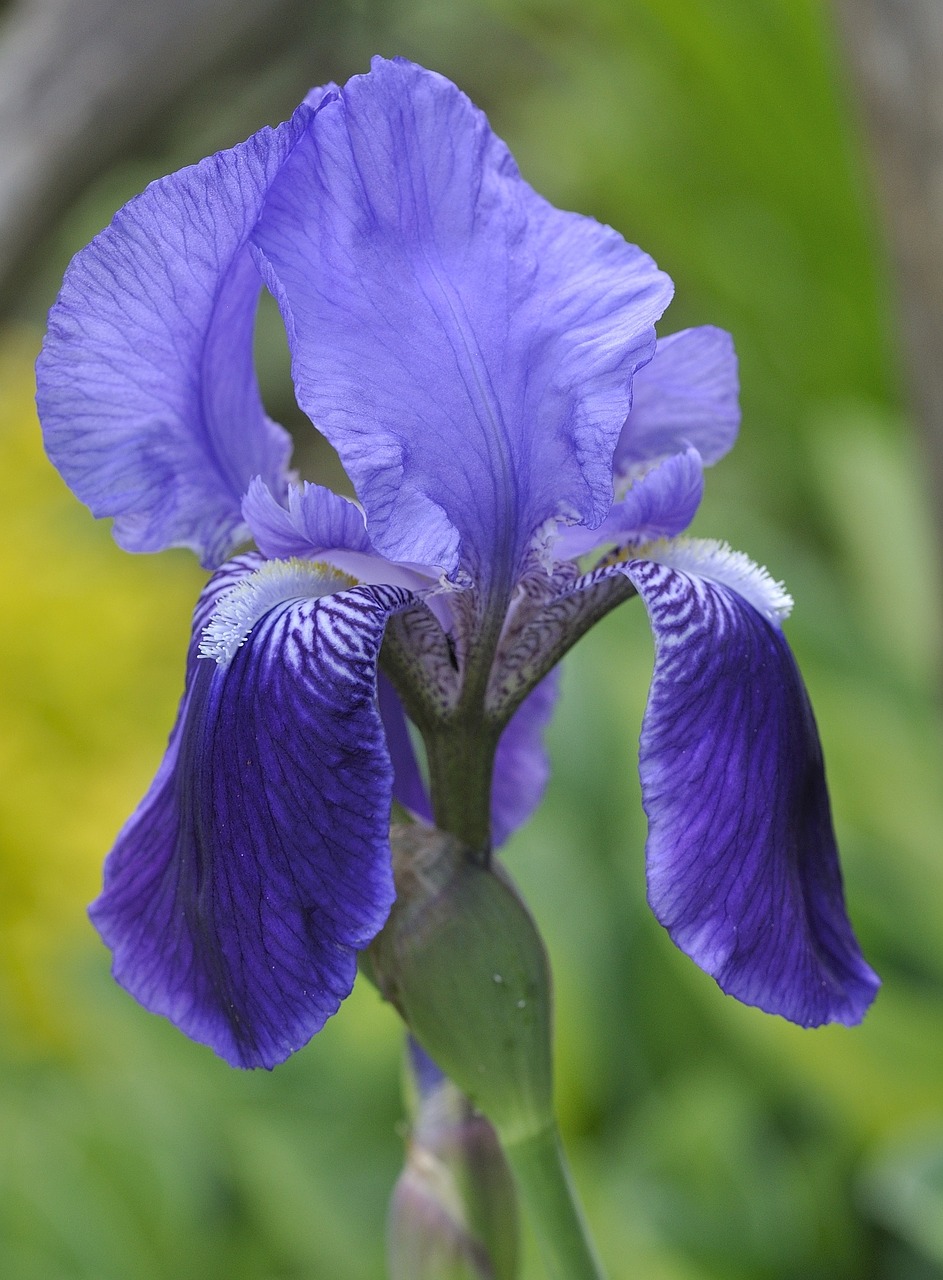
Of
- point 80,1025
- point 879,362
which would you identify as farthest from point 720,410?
point 879,362

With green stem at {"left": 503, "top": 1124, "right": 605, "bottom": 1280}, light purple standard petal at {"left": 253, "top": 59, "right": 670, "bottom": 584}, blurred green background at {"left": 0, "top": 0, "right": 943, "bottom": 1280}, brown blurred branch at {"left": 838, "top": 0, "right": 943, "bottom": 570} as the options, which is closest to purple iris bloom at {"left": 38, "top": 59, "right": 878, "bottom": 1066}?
light purple standard petal at {"left": 253, "top": 59, "right": 670, "bottom": 584}

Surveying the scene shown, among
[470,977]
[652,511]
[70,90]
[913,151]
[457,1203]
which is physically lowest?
[457,1203]

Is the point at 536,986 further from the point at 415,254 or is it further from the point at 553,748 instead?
the point at 553,748

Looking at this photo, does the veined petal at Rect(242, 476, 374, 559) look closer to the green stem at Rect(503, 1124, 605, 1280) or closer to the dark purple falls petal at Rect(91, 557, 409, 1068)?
the dark purple falls petal at Rect(91, 557, 409, 1068)

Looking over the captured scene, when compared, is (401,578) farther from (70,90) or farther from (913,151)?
(70,90)

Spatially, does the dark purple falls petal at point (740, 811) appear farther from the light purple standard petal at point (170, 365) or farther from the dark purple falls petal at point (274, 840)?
the light purple standard petal at point (170, 365)

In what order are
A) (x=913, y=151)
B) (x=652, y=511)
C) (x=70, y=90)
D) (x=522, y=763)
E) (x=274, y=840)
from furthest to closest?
(x=70, y=90) < (x=913, y=151) < (x=522, y=763) < (x=652, y=511) < (x=274, y=840)

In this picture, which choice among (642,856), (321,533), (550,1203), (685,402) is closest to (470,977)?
(550,1203)
